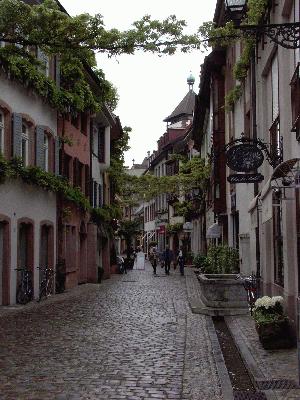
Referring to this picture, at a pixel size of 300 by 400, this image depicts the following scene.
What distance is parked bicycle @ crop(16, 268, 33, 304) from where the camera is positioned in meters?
19.4

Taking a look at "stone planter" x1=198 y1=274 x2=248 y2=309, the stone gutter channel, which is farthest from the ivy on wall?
the stone gutter channel

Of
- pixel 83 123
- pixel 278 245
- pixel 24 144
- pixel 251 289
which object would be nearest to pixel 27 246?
pixel 24 144

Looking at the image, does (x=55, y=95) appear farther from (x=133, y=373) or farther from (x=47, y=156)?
(x=133, y=373)

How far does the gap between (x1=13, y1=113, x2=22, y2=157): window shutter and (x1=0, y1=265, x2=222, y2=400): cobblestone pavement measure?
471cm

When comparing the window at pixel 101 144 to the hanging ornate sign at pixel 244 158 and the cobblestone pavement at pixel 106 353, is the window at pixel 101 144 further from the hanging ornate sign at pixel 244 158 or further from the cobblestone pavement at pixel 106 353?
the hanging ornate sign at pixel 244 158

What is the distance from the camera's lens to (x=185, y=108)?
257 ft

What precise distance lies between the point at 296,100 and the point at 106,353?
504cm

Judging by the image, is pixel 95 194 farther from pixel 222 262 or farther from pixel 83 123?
pixel 222 262

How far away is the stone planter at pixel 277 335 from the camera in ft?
34.0

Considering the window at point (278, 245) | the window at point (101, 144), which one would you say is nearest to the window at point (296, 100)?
the window at point (278, 245)

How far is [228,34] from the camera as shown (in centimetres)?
1133

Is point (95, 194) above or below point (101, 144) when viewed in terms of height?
below

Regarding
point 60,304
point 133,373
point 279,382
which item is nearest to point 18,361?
point 133,373

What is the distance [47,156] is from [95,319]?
9772 millimetres
